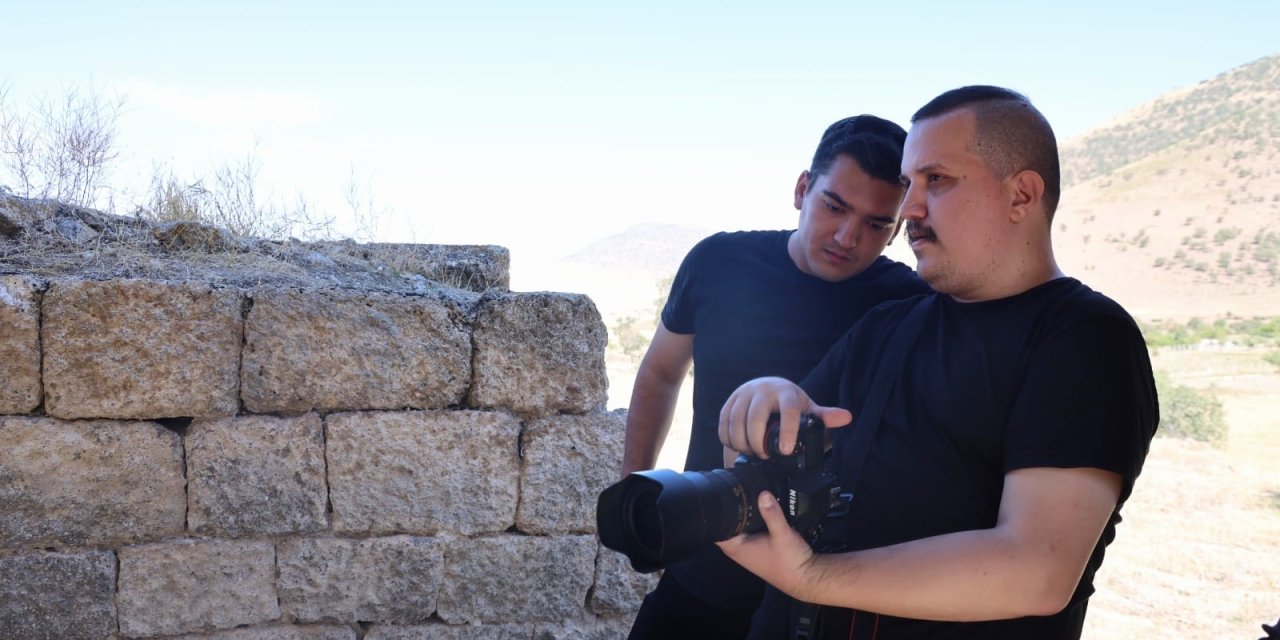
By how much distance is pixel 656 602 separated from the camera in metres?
2.13

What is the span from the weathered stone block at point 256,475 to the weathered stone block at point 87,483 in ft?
0.24

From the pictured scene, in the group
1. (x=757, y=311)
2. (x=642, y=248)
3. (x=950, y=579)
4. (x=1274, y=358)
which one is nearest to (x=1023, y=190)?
(x=950, y=579)

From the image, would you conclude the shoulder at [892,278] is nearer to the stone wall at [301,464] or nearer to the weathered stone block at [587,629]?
the stone wall at [301,464]

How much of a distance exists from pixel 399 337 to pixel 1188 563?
281 inches

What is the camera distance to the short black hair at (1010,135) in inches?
57.0

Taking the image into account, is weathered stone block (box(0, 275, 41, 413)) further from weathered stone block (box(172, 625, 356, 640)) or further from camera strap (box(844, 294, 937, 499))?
camera strap (box(844, 294, 937, 499))

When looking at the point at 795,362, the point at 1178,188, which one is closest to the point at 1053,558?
the point at 795,362

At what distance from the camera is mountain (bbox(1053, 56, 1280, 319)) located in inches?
1113

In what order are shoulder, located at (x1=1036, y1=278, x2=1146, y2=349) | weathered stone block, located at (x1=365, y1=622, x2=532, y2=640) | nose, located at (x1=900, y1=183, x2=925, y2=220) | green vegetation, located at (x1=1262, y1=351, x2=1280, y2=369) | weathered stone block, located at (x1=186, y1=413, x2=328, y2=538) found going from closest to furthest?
shoulder, located at (x1=1036, y1=278, x2=1146, y2=349), nose, located at (x1=900, y1=183, x2=925, y2=220), weathered stone block, located at (x1=186, y1=413, x2=328, y2=538), weathered stone block, located at (x1=365, y1=622, x2=532, y2=640), green vegetation, located at (x1=1262, y1=351, x2=1280, y2=369)

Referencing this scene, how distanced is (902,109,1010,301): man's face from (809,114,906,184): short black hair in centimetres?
55

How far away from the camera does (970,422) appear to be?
139cm

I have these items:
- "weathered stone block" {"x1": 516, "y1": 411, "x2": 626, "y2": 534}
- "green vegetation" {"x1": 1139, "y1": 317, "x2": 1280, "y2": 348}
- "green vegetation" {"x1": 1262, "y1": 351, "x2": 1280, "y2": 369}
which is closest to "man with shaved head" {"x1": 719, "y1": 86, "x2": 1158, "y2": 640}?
"weathered stone block" {"x1": 516, "y1": 411, "x2": 626, "y2": 534}

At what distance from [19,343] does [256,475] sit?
795 mm

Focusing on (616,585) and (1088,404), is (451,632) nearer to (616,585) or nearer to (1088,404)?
(616,585)
